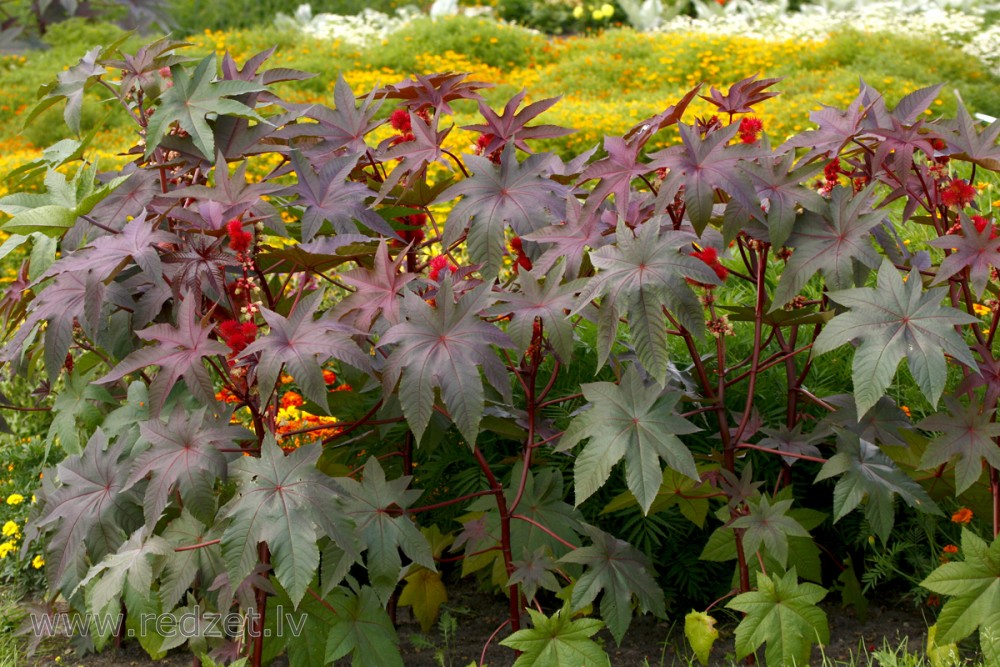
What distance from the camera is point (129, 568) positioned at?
1.94 metres

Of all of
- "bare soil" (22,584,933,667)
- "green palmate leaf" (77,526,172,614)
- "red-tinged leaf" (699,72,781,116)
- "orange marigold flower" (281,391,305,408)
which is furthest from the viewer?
"orange marigold flower" (281,391,305,408)

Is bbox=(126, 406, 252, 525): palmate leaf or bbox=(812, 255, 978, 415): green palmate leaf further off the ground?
bbox=(812, 255, 978, 415): green palmate leaf

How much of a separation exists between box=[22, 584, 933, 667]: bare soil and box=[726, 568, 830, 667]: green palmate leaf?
0.31 m

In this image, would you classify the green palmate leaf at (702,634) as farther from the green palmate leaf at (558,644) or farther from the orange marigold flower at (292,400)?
the orange marigold flower at (292,400)

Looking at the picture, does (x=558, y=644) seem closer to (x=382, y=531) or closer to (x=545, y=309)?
(x=382, y=531)

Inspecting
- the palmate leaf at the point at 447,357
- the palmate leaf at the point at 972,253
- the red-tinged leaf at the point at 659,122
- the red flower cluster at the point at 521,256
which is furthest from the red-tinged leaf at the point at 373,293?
the palmate leaf at the point at 972,253

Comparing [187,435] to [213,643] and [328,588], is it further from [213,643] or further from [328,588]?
[213,643]

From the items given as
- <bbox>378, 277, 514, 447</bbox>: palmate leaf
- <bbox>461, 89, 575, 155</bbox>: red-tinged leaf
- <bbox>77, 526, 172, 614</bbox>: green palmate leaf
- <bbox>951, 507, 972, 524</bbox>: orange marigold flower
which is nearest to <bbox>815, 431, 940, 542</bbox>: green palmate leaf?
<bbox>951, 507, 972, 524</bbox>: orange marigold flower

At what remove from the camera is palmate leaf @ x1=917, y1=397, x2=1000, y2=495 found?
1946 millimetres

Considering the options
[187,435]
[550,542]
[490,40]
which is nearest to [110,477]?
[187,435]

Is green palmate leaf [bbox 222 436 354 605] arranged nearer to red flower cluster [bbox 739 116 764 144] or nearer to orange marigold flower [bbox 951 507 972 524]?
red flower cluster [bbox 739 116 764 144]

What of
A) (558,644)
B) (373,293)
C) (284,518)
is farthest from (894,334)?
(284,518)

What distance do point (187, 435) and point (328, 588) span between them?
1.30 ft

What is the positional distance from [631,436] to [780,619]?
486 millimetres
